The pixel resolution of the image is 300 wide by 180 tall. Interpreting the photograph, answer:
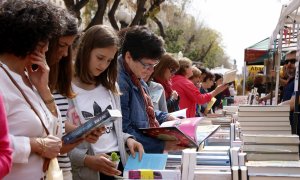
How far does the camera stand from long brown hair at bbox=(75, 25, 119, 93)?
2443 mm

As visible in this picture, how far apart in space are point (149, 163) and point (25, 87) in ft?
2.23

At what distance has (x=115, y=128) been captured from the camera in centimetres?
243

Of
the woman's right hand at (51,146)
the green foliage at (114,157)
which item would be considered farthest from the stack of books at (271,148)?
the woman's right hand at (51,146)

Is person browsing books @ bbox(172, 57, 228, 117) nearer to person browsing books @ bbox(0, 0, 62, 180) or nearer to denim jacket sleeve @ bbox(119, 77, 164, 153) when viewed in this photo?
denim jacket sleeve @ bbox(119, 77, 164, 153)

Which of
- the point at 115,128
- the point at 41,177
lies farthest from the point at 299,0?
the point at 41,177

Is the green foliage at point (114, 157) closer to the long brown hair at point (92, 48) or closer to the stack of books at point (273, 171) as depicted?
the long brown hair at point (92, 48)

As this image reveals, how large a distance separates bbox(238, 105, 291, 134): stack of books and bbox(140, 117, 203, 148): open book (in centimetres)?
104

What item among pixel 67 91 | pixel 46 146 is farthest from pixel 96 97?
pixel 46 146

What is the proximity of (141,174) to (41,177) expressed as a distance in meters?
0.39

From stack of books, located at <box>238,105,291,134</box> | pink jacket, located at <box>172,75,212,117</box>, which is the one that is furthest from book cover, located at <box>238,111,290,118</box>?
pink jacket, located at <box>172,75,212,117</box>

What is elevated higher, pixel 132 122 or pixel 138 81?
pixel 138 81

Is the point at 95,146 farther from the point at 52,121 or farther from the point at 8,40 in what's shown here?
the point at 8,40

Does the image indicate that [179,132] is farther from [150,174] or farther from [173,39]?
[173,39]

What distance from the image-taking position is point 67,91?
7.39 ft
